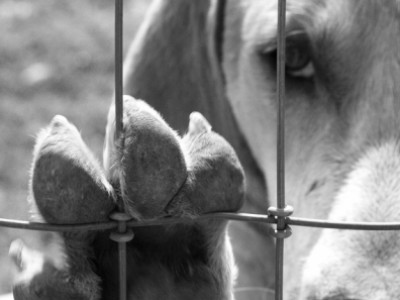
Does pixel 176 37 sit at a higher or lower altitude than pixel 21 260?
higher

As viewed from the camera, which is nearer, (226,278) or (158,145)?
(158,145)

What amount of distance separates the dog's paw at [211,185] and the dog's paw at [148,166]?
2 cm

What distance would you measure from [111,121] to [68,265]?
237 millimetres

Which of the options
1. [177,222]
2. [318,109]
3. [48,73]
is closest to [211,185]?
[177,222]

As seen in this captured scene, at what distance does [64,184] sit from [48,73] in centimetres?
349

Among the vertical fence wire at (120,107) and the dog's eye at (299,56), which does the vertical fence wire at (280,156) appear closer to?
the vertical fence wire at (120,107)

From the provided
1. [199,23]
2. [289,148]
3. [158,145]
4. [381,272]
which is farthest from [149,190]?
[199,23]

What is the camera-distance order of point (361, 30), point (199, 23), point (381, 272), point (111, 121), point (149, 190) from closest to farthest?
point (149, 190) → point (111, 121) → point (381, 272) → point (361, 30) → point (199, 23)

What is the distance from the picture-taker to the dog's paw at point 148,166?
1203mm

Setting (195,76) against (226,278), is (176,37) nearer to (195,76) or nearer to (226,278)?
(195,76)

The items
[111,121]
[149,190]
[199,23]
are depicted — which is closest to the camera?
[149,190]

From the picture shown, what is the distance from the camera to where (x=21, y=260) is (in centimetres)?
125

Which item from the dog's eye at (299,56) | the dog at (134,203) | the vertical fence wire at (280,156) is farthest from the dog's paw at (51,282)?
→ the dog's eye at (299,56)

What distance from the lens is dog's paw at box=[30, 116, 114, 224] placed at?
3.85 ft
